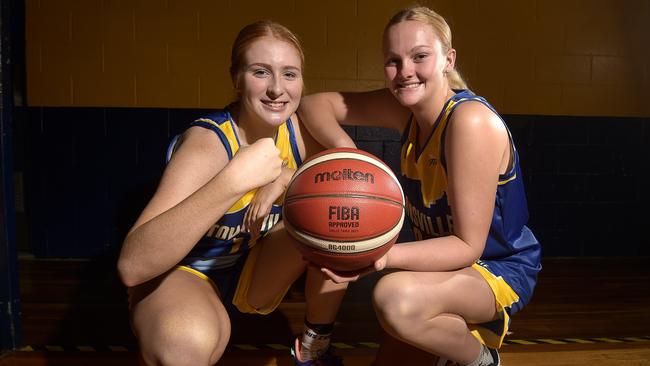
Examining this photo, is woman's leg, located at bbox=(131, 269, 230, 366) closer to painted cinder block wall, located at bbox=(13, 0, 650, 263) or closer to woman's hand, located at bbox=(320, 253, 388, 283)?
woman's hand, located at bbox=(320, 253, 388, 283)

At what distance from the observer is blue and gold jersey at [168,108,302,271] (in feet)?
4.76

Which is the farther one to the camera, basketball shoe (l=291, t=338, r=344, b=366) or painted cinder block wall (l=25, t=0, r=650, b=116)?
painted cinder block wall (l=25, t=0, r=650, b=116)

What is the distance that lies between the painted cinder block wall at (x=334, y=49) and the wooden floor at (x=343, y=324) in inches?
44.1

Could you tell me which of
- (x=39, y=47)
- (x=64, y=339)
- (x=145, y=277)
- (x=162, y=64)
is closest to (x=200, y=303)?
(x=145, y=277)

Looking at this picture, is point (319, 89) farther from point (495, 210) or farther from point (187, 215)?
point (187, 215)

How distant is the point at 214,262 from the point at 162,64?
1949mm

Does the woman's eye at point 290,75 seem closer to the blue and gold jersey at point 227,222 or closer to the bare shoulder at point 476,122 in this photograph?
the blue and gold jersey at point 227,222

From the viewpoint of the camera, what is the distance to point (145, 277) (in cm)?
118

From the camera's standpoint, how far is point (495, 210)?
4.93ft

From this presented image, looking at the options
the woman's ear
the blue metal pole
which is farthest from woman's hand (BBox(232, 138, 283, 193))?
the blue metal pole

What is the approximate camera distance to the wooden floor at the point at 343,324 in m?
1.88

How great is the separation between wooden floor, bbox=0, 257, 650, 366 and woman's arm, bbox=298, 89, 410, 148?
84 cm

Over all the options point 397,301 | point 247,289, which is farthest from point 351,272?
point 247,289

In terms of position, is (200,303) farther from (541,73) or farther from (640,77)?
(640,77)
